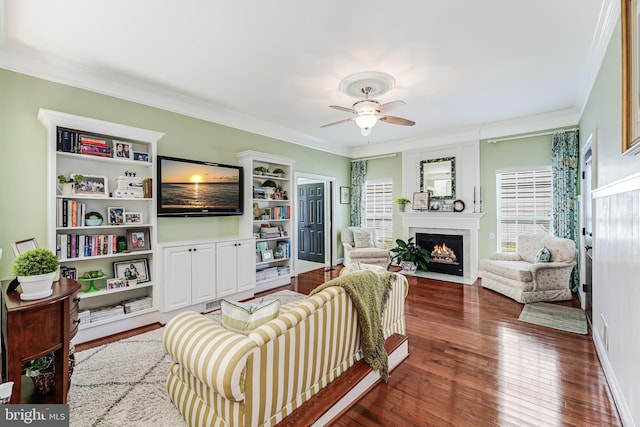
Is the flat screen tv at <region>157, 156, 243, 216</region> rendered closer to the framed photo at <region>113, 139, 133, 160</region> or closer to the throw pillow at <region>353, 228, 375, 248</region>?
the framed photo at <region>113, 139, 133, 160</region>

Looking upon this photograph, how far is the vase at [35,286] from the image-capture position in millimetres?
1644

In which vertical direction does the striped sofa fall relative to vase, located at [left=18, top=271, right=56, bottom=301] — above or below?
below

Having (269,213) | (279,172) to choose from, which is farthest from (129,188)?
(279,172)

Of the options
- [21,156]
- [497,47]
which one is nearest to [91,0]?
[21,156]

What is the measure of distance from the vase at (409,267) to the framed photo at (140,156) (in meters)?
4.79

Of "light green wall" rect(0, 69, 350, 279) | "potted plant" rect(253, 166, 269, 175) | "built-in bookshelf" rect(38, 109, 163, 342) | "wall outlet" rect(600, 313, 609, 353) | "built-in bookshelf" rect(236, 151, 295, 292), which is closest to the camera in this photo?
"wall outlet" rect(600, 313, 609, 353)

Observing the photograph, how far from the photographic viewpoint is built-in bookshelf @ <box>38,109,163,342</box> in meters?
2.80

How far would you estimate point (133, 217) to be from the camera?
334cm

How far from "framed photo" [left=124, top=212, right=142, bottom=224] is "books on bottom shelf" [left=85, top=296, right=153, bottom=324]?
3.02 feet

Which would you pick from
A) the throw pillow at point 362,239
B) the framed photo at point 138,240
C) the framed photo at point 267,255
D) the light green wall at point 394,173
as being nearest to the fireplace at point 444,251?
the light green wall at point 394,173

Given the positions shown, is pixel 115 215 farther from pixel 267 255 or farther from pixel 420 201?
pixel 420 201

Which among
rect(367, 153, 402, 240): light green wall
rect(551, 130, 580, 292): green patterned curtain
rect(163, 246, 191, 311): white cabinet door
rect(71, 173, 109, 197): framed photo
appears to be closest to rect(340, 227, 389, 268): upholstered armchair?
rect(367, 153, 402, 240): light green wall

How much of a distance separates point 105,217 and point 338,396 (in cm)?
311

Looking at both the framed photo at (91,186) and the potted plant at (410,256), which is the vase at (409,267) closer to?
the potted plant at (410,256)
